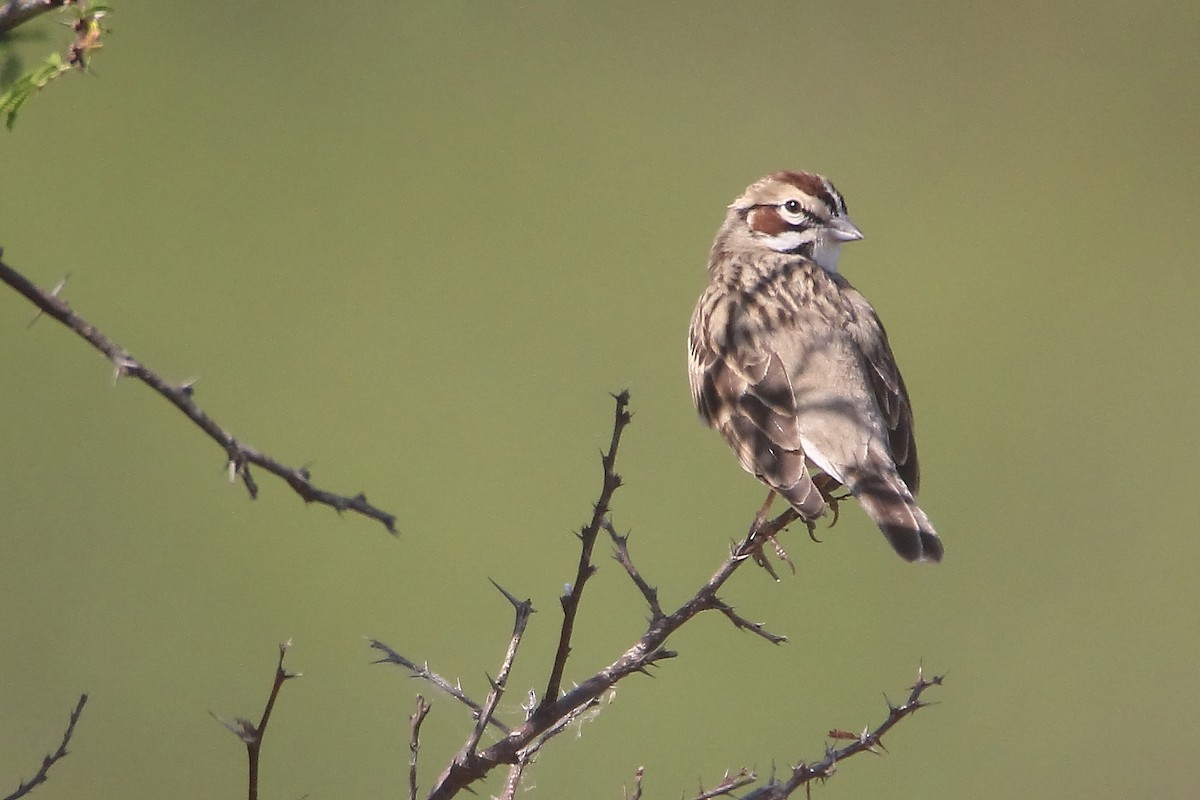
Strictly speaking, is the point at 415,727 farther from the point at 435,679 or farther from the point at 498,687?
the point at 498,687

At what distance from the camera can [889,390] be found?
4758mm

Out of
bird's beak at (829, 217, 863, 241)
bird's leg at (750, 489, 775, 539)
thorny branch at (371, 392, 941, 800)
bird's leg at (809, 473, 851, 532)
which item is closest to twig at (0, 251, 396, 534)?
thorny branch at (371, 392, 941, 800)

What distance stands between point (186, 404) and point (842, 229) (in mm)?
4340

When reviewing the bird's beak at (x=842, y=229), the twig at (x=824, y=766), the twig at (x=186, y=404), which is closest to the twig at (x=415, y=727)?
the twig at (x=824, y=766)

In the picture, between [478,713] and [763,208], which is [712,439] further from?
[478,713]

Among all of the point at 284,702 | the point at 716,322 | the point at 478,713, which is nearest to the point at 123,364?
the point at 478,713

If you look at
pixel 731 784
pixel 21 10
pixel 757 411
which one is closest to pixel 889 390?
pixel 757 411

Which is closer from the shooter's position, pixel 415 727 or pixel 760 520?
pixel 415 727

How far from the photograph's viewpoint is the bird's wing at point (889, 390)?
457 cm

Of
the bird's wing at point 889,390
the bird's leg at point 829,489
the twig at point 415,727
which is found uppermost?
the bird's wing at point 889,390

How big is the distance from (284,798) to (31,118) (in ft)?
25.0

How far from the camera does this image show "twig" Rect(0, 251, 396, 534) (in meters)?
1.56

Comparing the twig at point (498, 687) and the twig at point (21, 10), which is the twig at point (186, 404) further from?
the twig at point (498, 687)

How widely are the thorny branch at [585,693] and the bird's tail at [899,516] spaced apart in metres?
0.99
